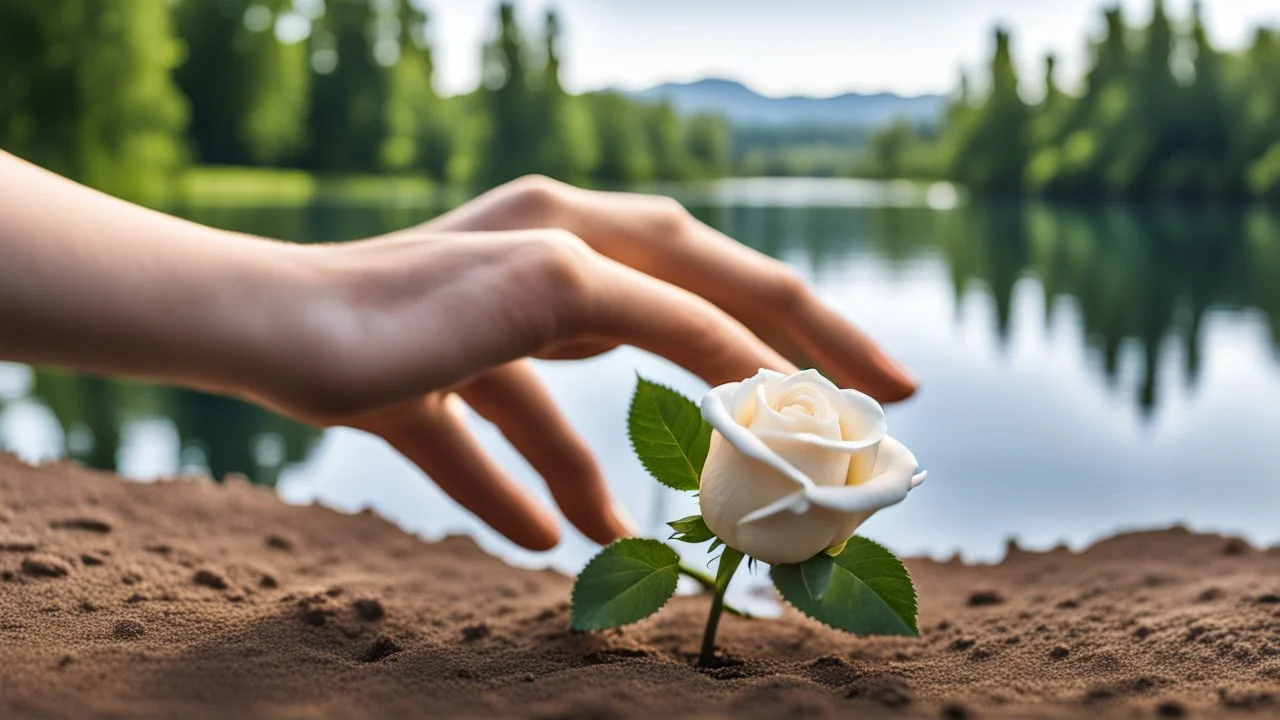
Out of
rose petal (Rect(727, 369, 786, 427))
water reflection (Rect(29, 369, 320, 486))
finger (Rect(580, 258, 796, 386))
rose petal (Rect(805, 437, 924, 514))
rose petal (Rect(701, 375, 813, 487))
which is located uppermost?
finger (Rect(580, 258, 796, 386))

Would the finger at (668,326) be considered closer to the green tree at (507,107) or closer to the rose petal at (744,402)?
the rose petal at (744,402)

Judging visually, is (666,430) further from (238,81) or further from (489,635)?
(238,81)

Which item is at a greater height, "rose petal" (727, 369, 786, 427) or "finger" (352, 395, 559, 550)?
Result: "rose petal" (727, 369, 786, 427)

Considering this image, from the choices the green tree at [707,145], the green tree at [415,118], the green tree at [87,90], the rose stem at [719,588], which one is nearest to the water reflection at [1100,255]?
the rose stem at [719,588]

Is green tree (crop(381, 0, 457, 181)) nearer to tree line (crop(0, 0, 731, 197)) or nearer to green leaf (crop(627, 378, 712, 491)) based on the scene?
tree line (crop(0, 0, 731, 197))

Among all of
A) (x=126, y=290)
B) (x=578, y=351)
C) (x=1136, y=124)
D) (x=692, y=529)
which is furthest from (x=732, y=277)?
(x=1136, y=124)

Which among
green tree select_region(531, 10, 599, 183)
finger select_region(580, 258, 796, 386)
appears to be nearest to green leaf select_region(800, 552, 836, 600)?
finger select_region(580, 258, 796, 386)
